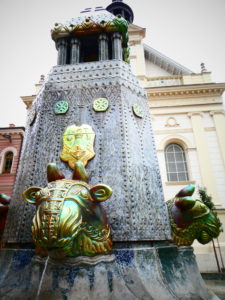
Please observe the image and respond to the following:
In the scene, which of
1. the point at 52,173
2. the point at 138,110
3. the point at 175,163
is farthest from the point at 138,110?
the point at 175,163

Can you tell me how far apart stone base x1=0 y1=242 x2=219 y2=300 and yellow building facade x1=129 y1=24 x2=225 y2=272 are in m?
11.2

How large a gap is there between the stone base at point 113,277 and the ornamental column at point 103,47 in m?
3.54

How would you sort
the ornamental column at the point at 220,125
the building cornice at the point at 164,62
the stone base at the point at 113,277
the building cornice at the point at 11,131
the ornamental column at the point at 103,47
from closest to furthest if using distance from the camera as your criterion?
the stone base at the point at 113,277 → the ornamental column at the point at 103,47 → the ornamental column at the point at 220,125 → the building cornice at the point at 164,62 → the building cornice at the point at 11,131

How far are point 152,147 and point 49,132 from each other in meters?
1.76

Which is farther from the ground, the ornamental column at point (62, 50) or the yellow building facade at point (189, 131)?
the yellow building facade at point (189, 131)

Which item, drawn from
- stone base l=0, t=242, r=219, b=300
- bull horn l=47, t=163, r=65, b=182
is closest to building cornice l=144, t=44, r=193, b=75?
stone base l=0, t=242, r=219, b=300

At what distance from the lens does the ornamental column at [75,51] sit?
4.11 meters

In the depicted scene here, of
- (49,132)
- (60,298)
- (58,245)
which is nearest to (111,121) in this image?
(49,132)

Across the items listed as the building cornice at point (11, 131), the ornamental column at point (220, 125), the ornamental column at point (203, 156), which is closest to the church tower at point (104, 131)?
the ornamental column at point (203, 156)

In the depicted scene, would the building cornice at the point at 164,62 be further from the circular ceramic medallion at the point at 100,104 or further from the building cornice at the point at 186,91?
the circular ceramic medallion at the point at 100,104

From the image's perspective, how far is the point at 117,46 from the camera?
4.23 m

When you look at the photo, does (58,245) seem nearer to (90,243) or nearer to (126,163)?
(90,243)

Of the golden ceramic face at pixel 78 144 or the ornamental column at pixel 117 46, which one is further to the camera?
the ornamental column at pixel 117 46

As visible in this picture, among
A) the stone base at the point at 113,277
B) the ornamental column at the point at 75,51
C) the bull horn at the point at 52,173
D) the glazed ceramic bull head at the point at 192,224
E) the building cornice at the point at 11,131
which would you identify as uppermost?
the building cornice at the point at 11,131
